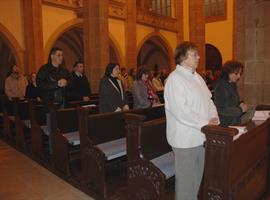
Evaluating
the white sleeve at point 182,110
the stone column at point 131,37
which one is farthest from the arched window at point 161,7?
the white sleeve at point 182,110

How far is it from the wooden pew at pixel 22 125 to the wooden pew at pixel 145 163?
3450 millimetres

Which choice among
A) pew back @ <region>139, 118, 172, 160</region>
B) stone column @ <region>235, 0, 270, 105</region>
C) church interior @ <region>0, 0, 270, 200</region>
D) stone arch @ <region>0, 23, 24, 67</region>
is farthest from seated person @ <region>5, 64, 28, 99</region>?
stone column @ <region>235, 0, 270, 105</region>

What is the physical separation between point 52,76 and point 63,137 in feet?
3.04

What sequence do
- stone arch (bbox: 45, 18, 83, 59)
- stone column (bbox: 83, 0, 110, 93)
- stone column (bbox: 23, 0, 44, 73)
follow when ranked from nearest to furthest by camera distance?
1. stone column (bbox: 83, 0, 110, 93)
2. stone column (bbox: 23, 0, 44, 73)
3. stone arch (bbox: 45, 18, 83, 59)

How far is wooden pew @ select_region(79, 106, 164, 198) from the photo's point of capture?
141 inches

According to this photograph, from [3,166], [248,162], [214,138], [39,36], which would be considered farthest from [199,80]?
[39,36]

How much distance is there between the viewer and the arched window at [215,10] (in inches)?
690

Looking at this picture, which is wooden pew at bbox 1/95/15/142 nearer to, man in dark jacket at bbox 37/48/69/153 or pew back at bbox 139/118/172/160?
man in dark jacket at bbox 37/48/69/153

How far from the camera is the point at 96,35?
7355 mm

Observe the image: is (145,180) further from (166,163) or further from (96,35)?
(96,35)

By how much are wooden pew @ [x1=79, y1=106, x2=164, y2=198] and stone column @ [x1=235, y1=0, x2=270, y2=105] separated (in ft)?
6.15

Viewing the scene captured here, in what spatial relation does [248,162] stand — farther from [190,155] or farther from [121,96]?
[121,96]

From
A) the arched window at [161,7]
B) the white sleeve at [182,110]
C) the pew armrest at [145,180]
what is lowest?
the pew armrest at [145,180]

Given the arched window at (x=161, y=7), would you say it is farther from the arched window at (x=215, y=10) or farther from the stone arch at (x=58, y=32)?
the stone arch at (x=58, y=32)
